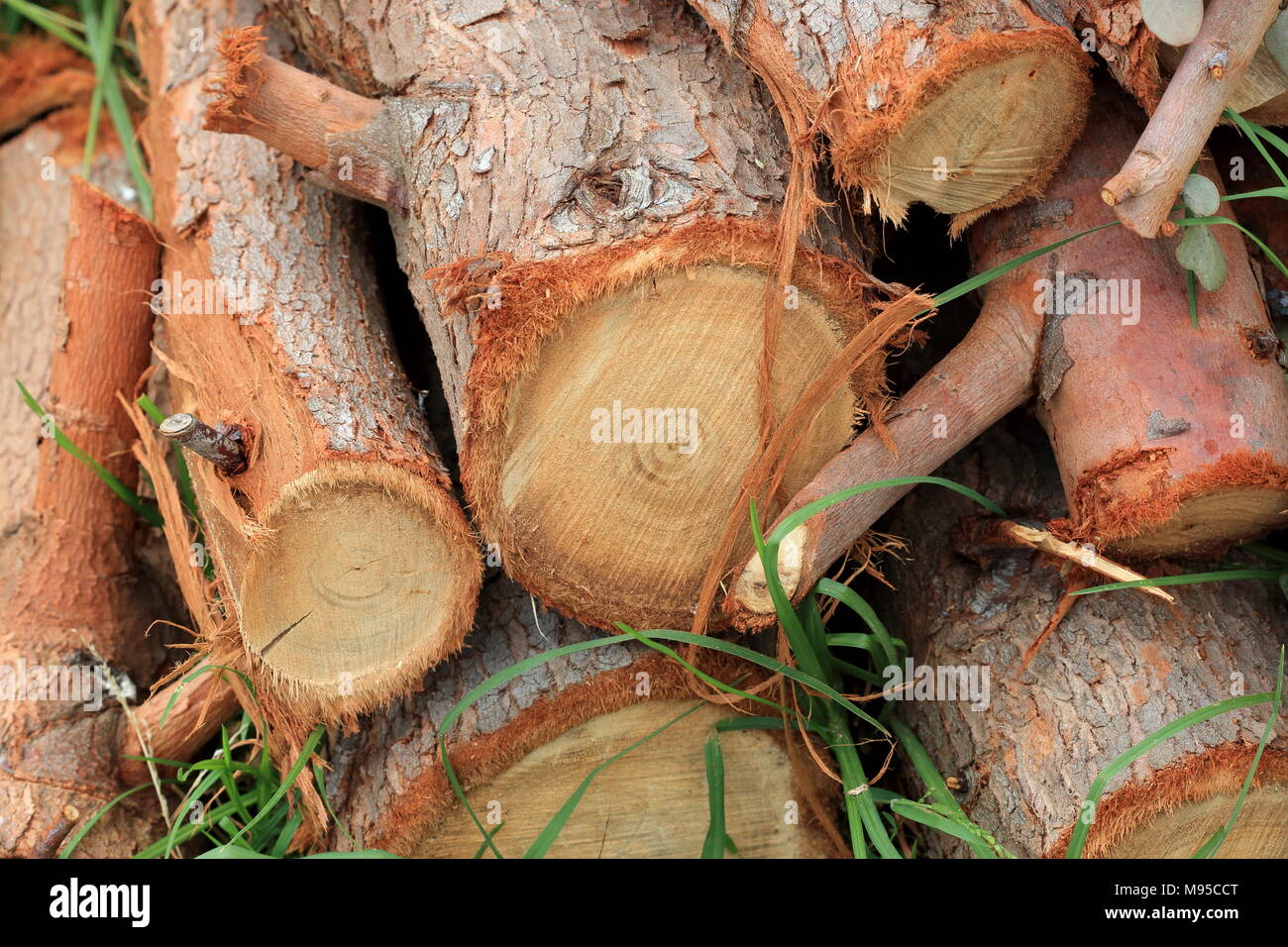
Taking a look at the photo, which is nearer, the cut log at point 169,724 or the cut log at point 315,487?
the cut log at point 315,487

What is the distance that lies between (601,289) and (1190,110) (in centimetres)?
87

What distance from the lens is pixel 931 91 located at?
5.08 ft

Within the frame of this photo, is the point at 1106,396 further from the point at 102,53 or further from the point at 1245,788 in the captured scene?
the point at 102,53

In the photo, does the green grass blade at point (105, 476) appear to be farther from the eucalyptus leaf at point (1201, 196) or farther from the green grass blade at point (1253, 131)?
the green grass blade at point (1253, 131)

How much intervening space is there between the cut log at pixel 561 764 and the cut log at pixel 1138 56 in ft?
3.73

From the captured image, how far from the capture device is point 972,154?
1.65m

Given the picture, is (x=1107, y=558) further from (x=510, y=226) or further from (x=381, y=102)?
(x=381, y=102)

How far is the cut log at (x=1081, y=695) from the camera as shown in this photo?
1.64 metres

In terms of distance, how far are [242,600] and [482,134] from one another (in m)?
0.85

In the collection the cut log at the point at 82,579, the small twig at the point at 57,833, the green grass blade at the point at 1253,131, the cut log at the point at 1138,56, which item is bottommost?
the small twig at the point at 57,833

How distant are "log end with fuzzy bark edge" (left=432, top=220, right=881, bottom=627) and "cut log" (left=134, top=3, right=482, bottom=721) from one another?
0.43ft

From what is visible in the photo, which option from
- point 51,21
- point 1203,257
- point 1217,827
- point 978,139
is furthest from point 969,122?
point 51,21

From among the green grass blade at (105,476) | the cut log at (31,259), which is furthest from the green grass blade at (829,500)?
the cut log at (31,259)

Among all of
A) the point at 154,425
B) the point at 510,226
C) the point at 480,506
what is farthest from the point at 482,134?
the point at 154,425
